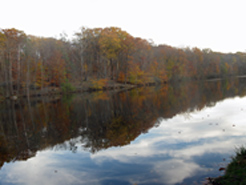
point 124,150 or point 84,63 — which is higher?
point 84,63

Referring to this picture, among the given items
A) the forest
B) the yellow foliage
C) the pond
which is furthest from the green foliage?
the pond

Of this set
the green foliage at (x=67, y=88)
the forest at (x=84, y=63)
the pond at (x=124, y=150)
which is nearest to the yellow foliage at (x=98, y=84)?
the forest at (x=84, y=63)

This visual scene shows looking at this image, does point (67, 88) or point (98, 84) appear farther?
point (98, 84)

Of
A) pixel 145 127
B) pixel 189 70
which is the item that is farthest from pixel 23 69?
pixel 189 70

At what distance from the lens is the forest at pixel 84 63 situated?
4297 cm

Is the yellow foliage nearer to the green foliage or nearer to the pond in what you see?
the green foliage

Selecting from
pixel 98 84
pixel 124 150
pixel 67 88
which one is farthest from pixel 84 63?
pixel 124 150

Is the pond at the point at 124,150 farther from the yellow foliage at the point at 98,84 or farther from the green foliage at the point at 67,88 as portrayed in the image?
the yellow foliage at the point at 98,84

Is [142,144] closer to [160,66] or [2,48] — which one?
[2,48]

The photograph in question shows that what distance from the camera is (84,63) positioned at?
63.0 meters

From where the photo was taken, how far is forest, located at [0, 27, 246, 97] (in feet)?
141

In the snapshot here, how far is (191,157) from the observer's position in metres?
7.56

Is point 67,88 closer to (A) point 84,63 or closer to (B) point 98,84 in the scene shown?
(B) point 98,84

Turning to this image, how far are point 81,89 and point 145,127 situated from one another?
4068 centimetres
